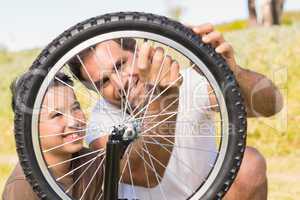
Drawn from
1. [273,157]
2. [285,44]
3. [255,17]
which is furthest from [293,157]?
[255,17]

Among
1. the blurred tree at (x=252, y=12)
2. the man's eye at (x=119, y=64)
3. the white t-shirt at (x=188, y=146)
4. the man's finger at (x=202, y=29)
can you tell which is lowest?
the white t-shirt at (x=188, y=146)

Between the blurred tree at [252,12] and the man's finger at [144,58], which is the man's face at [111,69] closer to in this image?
the man's finger at [144,58]

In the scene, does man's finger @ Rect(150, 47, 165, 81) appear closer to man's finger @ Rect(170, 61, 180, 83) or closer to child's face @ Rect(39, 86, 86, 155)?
man's finger @ Rect(170, 61, 180, 83)

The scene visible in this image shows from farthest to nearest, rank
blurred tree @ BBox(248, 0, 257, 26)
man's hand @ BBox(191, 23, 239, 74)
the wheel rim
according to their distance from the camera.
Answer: blurred tree @ BBox(248, 0, 257, 26) < man's hand @ BBox(191, 23, 239, 74) < the wheel rim

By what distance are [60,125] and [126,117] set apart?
1.28 ft

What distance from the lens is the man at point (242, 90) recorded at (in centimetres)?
313

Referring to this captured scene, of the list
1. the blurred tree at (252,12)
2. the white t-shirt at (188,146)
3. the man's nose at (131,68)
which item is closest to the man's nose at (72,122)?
the white t-shirt at (188,146)

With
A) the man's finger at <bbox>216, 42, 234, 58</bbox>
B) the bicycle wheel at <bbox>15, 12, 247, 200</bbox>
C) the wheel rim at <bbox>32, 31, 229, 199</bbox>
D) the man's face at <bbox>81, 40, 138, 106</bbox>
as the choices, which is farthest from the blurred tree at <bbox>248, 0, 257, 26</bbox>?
the wheel rim at <bbox>32, 31, 229, 199</bbox>

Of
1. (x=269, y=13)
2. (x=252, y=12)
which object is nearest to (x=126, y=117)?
(x=252, y=12)

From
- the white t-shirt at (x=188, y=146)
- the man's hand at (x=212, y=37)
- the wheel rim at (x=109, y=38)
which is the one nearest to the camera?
the wheel rim at (x=109, y=38)

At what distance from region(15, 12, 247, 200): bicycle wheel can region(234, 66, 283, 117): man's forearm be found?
0.70 feet

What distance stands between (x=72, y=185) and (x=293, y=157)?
20.9 feet

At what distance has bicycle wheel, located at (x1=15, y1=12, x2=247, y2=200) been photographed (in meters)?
2.98

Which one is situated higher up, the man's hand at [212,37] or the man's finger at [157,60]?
the man's hand at [212,37]
